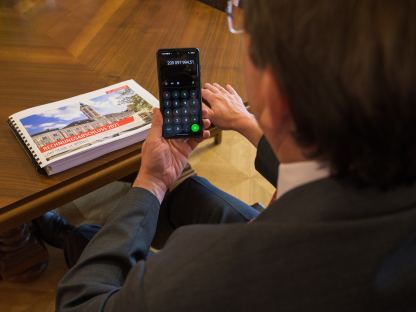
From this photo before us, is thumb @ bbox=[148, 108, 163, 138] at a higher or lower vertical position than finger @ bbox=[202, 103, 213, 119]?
higher

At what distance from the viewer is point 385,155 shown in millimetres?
396

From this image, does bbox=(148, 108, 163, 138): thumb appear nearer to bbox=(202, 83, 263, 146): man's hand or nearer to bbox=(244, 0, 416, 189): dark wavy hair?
bbox=(202, 83, 263, 146): man's hand

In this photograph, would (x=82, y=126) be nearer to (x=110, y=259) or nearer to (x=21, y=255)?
(x=110, y=259)

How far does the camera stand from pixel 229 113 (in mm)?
867

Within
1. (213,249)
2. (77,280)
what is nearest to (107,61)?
(77,280)

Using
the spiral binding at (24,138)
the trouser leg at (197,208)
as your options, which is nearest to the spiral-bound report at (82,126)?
the spiral binding at (24,138)

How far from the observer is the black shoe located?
128 cm

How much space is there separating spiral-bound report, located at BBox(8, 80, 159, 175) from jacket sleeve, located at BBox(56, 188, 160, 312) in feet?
0.41

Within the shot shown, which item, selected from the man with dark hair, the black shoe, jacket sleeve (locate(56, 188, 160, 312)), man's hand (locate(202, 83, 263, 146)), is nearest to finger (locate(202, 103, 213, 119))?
man's hand (locate(202, 83, 263, 146))

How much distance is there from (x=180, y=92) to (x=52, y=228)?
0.74 meters

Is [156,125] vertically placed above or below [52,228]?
above

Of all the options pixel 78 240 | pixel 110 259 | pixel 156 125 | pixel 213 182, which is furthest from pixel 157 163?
pixel 213 182

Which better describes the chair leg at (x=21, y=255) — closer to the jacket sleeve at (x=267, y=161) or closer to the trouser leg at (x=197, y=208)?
the trouser leg at (x=197, y=208)

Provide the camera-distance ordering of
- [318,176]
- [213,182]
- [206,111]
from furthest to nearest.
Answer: [213,182], [206,111], [318,176]
